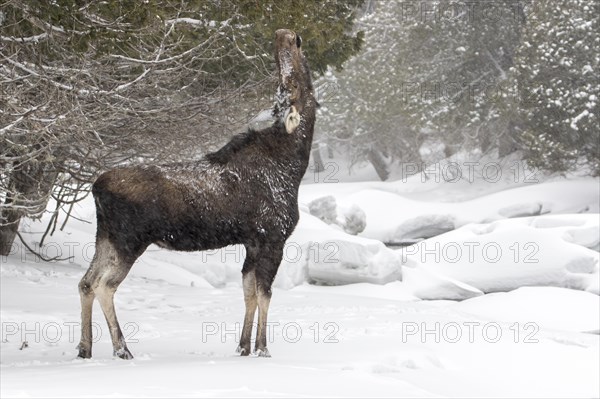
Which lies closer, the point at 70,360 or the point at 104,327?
the point at 70,360

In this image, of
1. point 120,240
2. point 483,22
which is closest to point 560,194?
point 483,22

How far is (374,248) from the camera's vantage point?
52.9 feet

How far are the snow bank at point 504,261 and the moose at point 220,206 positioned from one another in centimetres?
946

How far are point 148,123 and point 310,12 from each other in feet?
7.64

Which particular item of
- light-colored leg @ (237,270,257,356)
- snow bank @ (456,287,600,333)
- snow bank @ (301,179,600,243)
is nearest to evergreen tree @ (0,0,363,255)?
light-colored leg @ (237,270,257,356)

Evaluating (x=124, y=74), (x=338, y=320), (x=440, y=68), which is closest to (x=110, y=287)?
(x=338, y=320)

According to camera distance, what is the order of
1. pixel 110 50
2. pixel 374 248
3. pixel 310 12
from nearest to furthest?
pixel 110 50
pixel 310 12
pixel 374 248

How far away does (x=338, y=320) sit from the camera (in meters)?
9.91

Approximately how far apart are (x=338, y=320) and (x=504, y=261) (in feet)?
29.7

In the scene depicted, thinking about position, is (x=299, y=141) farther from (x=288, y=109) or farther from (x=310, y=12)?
(x=310, y=12)

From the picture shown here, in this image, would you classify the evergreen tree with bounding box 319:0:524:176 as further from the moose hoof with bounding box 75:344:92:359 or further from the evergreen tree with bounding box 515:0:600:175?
the moose hoof with bounding box 75:344:92:359

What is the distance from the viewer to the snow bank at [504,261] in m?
17.3

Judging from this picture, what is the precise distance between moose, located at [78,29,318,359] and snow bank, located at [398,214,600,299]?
31.0 ft

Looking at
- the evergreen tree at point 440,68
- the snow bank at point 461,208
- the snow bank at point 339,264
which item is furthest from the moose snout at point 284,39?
the evergreen tree at point 440,68
